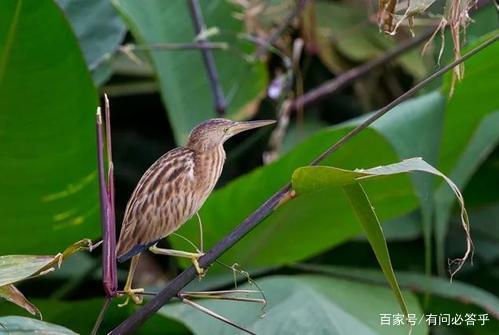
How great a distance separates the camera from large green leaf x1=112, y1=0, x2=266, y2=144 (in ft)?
5.05

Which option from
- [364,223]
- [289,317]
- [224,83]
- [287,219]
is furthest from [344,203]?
[364,223]

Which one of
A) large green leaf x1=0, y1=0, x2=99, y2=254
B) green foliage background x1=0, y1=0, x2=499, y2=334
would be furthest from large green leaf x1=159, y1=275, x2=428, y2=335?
large green leaf x1=0, y1=0, x2=99, y2=254

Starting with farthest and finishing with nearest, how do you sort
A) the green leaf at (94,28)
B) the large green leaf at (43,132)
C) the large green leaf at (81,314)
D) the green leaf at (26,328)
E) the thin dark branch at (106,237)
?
1. the green leaf at (94,28)
2. the large green leaf at (81,314)
3. the large green leaf at (43,132)
4. the green leaf at (26,328)
5. the thin dark branch at (106,237)

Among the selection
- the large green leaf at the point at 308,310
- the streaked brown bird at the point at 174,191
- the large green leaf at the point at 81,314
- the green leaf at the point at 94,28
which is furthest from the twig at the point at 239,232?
the green leaf at the point at 94,28

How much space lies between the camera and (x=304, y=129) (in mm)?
1778

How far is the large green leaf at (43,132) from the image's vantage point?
110cm

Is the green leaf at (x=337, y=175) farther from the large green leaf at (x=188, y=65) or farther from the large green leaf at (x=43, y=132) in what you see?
the large green leaf at (x=188, y=65)

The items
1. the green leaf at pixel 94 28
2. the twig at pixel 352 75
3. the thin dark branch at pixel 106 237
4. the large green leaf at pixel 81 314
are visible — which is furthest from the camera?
the twig at pixel 352 75

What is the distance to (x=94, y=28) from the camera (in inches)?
57.6

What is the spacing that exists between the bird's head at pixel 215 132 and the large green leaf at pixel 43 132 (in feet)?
1.53

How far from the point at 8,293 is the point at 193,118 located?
85 cm

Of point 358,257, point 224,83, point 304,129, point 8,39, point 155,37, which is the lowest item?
point 358,257

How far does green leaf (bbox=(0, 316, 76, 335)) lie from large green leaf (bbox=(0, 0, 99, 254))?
1.42ft

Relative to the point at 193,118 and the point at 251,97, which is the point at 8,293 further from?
the point at 251,97
